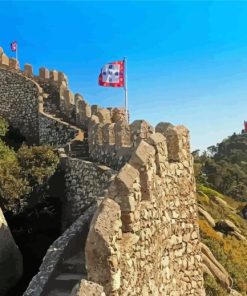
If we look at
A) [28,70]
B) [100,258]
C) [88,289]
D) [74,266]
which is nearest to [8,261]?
[74,266]

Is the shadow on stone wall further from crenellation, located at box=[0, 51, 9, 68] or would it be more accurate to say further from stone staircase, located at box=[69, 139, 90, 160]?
crenellation, located at box=[0, 51, 9, 68]

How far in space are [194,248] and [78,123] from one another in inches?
709

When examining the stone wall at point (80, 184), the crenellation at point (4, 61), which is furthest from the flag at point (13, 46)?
the stone wall at point (80, 184)

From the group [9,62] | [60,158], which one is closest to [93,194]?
[60,158]

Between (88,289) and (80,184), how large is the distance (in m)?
14.2

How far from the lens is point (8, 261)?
14953 millimetres

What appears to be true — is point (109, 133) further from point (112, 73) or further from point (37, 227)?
point (112, 73)

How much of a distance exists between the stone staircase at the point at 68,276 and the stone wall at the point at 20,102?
16.7 m

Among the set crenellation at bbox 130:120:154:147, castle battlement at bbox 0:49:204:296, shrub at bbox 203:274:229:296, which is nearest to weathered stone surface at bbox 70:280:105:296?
castle battlement at bbox 0:49:204:296

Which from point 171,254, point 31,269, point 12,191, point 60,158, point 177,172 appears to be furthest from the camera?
point 60,158

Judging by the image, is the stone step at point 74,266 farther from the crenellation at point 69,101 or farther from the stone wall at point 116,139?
the crenellation at point 69,101

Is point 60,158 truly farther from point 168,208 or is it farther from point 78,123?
point 168,208

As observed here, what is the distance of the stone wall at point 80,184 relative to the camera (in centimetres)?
1622

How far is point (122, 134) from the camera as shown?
1545 cm
